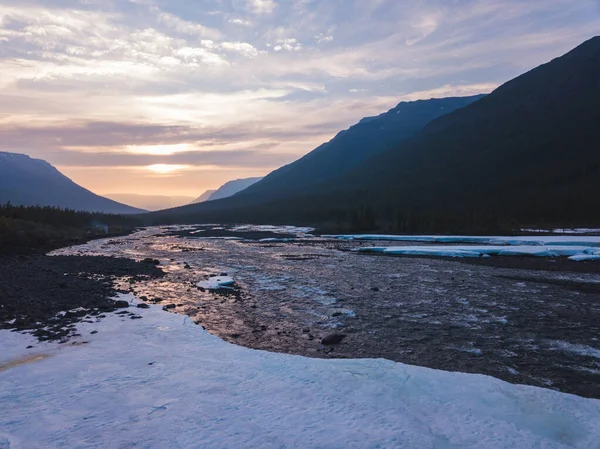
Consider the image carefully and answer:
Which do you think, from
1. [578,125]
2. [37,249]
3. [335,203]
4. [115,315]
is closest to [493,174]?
[578,125]

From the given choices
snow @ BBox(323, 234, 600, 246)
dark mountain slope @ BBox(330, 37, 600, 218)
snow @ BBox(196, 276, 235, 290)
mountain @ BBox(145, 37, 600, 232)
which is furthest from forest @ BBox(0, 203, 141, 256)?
dark mountain slope @ BBox(330, 37, 600, 218)

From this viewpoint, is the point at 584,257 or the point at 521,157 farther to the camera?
the point at 521,157

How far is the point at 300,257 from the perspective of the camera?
36.3 metres

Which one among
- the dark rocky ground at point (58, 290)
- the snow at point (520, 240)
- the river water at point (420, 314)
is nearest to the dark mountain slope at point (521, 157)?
the snow at point (520, 240)

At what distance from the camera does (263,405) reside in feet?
24.3

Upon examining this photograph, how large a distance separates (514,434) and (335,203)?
138082 millimetres

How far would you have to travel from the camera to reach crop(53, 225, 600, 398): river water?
1068cm

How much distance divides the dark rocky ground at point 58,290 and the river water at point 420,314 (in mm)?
2006

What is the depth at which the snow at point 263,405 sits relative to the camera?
6.32m

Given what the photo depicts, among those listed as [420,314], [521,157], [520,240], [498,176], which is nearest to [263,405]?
[420,314]

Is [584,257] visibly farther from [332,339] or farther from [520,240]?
[332,339]

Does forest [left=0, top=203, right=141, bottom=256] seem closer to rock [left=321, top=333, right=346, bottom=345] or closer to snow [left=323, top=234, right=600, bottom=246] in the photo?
rock [left=321, top=333, right=346, bottom=345]

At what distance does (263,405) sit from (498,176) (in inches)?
5742

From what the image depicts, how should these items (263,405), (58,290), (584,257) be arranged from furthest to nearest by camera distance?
(584,257), (58,290), (263,405)
